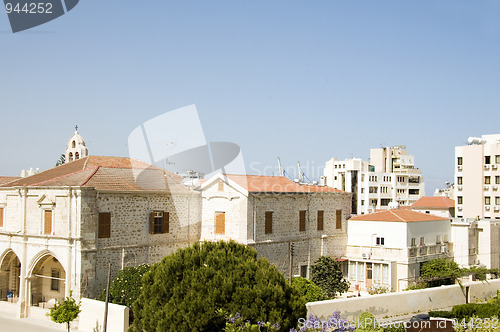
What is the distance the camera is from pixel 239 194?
32906mm

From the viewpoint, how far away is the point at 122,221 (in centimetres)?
3075

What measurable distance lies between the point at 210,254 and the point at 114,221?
367 inches

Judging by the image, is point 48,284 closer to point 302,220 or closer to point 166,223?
point 166,223

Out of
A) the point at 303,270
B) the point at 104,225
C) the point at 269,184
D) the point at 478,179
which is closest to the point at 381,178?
the point at 478,179

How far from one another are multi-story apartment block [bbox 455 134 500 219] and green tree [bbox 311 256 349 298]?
2421 cm

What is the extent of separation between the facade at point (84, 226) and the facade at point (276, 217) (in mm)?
1583

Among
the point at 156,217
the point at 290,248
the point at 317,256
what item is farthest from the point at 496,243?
the point at 156,217

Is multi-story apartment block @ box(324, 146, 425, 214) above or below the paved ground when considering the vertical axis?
above

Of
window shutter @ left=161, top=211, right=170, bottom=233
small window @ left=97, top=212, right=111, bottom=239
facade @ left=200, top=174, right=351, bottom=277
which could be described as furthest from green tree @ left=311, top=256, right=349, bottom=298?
small window @ left=97, top=212, right=111, bottom=239

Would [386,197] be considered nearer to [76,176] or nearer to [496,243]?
[496,243]

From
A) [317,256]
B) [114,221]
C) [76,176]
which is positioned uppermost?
[76,176]

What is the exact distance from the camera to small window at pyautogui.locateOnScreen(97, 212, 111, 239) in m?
29.6

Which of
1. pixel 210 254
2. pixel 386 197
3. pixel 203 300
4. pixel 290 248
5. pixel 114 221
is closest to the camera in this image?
pixel 203 300

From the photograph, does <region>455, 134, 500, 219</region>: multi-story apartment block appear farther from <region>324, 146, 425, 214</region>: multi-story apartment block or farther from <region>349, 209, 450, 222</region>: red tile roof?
<region>324, 146, 425, 214</region>: multi-story apartment block
